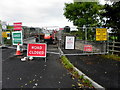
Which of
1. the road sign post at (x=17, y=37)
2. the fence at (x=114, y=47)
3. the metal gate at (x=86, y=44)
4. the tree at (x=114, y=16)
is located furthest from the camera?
the metal gate at (x=86, y=44)

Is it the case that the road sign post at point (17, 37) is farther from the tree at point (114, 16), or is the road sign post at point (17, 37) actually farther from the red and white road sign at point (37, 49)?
the tree at point (114, 16)

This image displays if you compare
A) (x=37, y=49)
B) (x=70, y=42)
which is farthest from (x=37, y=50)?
(x=70, y=42)

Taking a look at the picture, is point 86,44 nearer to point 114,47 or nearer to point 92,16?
point 114,47

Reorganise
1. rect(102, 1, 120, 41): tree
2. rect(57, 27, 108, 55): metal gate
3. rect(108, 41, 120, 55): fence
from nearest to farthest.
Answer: rect(102, 1, 120, 41): tree < rect(108, 41, 120, 55): fence < rect(57, 27, 108, 55): metal gate

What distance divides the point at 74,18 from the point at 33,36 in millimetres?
11673

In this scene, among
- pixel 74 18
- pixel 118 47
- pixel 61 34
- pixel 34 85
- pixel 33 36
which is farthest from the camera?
pixel 74 18

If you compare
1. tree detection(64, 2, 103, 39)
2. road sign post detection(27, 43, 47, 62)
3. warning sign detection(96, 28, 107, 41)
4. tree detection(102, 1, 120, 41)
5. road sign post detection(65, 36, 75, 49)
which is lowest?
road sign post detection(27, 43, 47, 62)

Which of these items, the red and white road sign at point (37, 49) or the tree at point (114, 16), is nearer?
the red and white road sign at point (37, 49)

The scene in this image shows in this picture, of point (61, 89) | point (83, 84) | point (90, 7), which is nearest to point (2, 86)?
point (61, 89)

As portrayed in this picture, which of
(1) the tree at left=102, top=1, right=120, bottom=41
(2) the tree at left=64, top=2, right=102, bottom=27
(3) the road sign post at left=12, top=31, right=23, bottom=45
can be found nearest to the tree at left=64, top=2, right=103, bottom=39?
(2) the tree at left=64, top=2, right=102, bottom=27

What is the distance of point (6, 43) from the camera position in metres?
13.3

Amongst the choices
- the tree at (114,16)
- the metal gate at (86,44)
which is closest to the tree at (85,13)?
the metal gate at (86,44)

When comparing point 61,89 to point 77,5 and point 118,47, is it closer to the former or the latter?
point 118,47

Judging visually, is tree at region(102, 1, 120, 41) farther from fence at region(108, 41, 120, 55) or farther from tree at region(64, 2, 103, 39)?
tree at region(64, 2, 103, 39)
